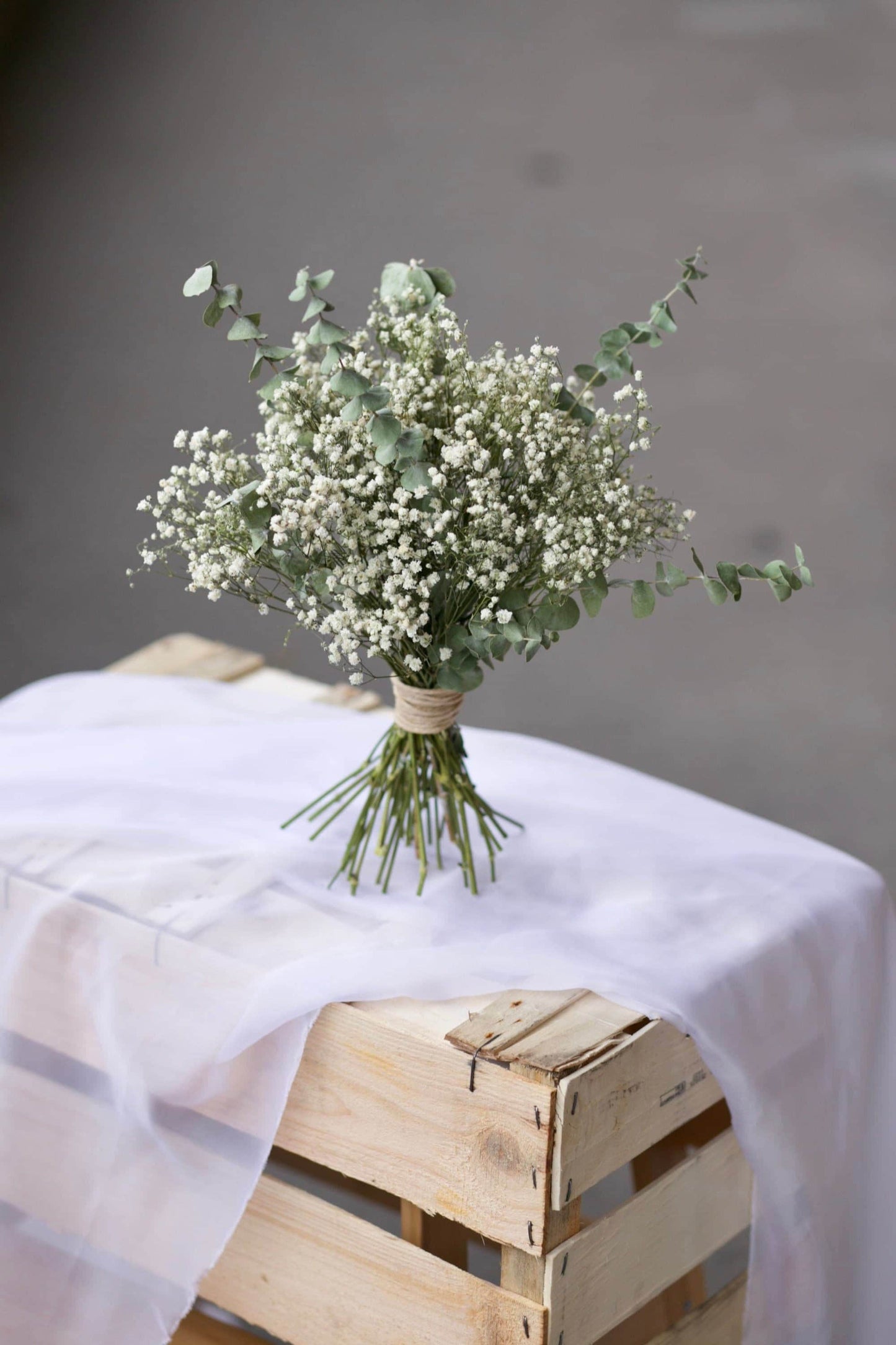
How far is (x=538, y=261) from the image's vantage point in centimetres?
412

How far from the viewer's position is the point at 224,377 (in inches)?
168

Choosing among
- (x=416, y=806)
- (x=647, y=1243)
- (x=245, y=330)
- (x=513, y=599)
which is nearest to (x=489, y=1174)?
(x=647, y=1243)

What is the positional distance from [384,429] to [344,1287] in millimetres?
781

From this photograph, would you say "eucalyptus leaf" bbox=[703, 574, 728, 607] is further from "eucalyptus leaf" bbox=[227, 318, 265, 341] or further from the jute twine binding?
"eucalyptus leaf" bbox=[227, 318, 265, 341]

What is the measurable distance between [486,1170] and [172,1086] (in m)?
0.31

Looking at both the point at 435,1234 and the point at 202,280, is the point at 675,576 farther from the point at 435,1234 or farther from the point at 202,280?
the point at 435,1234

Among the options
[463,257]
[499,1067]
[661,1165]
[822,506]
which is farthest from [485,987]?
[463,257]

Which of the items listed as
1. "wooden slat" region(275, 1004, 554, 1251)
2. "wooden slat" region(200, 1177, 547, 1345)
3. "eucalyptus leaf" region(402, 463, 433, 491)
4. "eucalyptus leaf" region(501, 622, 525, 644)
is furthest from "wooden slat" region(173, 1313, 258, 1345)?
"eucalyptus leaf" region(402, 463, 433, 491)

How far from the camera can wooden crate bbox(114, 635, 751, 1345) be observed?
1126 millimetres

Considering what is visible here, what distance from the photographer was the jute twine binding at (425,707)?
136 cm

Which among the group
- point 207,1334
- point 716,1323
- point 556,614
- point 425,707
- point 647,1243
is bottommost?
point 207,1334

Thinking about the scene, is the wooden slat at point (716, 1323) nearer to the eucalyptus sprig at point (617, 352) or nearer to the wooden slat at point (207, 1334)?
the wooden slat at point (207, 1334)

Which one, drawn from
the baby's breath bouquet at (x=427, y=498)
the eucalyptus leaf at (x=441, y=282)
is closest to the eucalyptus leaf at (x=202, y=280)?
the baby's breath bouquet at (x=427, y=498)

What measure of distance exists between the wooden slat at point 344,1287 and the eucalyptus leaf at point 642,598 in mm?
593
